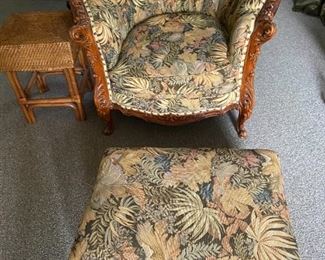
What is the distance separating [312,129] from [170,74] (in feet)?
2.64

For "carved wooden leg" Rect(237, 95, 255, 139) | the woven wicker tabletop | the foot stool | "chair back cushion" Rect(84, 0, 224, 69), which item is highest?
"chair back cushion" Rect(84, 0, 224, 69)

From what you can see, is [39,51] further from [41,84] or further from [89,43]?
[41,84]

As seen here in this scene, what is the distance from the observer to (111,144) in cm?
159

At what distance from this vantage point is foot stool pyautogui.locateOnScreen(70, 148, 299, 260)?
0.78 metres

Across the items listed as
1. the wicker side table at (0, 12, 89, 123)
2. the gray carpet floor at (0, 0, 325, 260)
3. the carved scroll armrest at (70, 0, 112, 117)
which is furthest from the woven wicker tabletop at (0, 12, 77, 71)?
the gray carpet floor at (0, 0, 325, 260)

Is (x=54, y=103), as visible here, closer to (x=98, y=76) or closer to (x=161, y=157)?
(x=98, y=76)

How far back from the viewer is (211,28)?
146 centimetres

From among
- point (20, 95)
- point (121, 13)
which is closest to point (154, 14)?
point (121, 13)

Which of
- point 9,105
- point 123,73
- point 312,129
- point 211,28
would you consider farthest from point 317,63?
point 9,105

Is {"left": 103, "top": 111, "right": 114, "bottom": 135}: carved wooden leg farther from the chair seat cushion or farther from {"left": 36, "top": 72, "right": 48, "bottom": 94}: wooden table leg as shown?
{"left": 36, "top": 72, "right": 48, "bottom": 94}: wooden table leg

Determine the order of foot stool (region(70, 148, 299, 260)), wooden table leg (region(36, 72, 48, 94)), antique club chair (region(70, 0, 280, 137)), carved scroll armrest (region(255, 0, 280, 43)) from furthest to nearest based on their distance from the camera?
wooden table leg (region(36, 72, 48, 94)), antique club chair (region(70, 0, 280, 137)), carved scroll armrest (region(255, 0, 280, 43)), foot stool (region(70, 148, 299, 260))

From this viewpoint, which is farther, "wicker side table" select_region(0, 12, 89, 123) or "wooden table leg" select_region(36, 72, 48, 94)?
"wooden table leg" select_region(36, 72, 48, 94)

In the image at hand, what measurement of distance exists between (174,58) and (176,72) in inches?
2.7

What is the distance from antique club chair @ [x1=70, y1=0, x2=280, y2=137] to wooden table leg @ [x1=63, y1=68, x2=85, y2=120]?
16 centimetres
